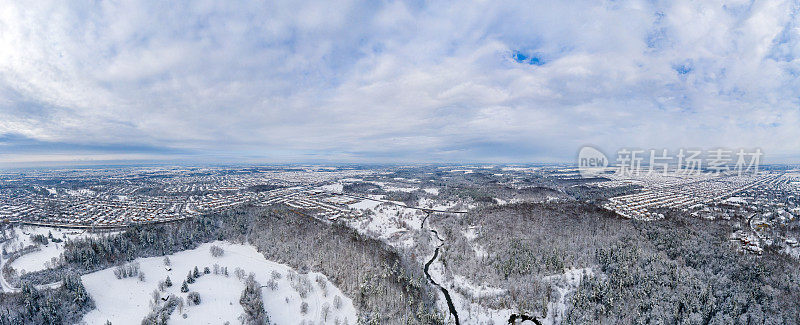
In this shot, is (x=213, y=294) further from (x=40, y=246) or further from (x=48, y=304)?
(x=40, y=246)

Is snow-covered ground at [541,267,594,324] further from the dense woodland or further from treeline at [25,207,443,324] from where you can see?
treeline at [25,207,443,324]

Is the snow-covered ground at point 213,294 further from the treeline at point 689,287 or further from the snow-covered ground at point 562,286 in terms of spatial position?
the treeline at point 689,287

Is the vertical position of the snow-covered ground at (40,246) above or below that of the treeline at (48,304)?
below

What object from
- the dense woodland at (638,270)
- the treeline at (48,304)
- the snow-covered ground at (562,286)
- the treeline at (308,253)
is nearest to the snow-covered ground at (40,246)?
the treeline at (308,253)

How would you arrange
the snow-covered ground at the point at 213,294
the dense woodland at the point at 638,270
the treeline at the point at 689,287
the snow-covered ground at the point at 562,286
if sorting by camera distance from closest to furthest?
the treeline at the point at 689,287 → the dense woodland at the point at 638,270 → the snow-covered ground at the point at 213,294 → the snow-covered ground at the point at 562,286

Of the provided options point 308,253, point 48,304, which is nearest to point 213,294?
point 48,304

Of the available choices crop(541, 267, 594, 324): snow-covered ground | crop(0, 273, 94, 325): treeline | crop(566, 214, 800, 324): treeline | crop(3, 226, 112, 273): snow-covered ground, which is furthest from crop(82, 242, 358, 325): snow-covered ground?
crop(566, 214, 800, 324): treeline

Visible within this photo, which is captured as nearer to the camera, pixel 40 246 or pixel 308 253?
pixel 308 253

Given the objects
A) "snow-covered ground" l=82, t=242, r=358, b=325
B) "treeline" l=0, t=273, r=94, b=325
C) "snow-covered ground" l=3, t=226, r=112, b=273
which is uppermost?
"treeline" l=0, t=273, r=94, b=325
